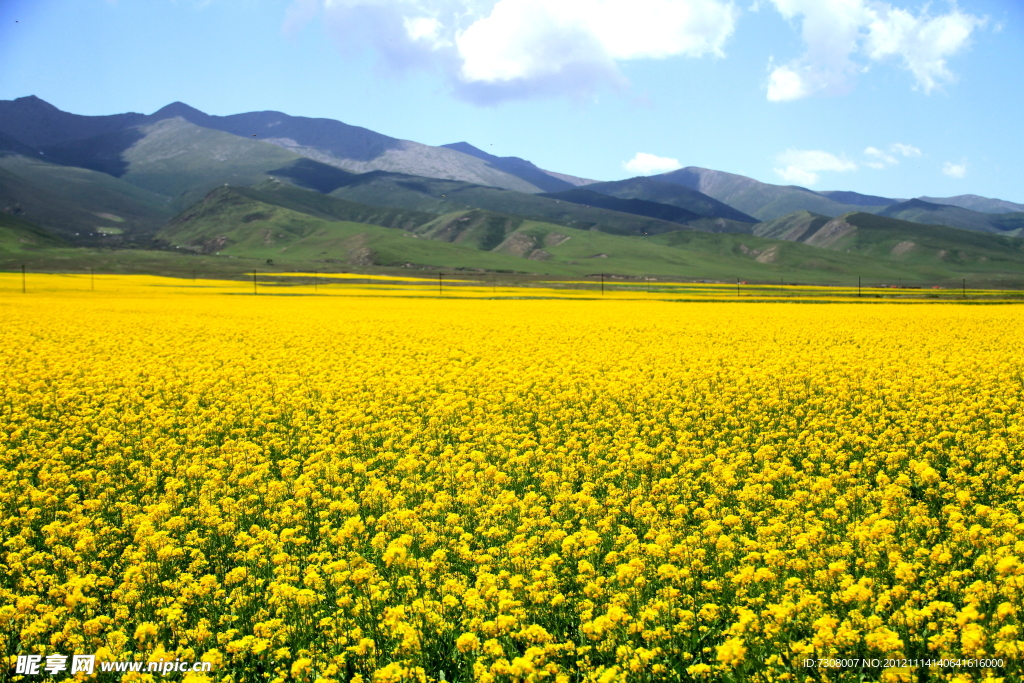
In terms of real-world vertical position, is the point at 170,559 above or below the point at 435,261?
below

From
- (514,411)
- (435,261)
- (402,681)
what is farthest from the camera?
(435,261)

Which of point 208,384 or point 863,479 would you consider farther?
point 208,384

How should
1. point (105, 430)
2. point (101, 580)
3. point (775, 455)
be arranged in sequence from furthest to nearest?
point (105, 430) → point (775, 455) → point (101, 580)

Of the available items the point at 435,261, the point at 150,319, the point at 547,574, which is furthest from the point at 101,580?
the point at 435,261

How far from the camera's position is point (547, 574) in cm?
727

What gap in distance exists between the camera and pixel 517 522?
30.2ft

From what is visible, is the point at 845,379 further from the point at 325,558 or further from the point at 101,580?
the point at 101,580

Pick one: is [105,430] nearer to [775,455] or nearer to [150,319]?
[775,455]

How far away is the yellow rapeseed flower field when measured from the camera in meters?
6.27

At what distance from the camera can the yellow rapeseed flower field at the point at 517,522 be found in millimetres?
6266

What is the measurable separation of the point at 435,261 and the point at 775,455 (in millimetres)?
179019

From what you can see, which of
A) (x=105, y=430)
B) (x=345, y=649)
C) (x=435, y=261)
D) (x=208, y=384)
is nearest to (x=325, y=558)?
(x=345, y=649)

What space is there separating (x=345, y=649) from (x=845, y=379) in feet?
52.8

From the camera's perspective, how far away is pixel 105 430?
1319 centimetres
